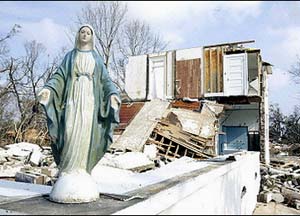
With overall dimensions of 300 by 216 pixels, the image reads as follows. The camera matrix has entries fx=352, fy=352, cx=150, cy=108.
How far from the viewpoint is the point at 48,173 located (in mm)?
9883

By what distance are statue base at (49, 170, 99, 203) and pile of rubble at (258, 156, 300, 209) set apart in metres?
7.67

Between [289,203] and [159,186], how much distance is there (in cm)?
657

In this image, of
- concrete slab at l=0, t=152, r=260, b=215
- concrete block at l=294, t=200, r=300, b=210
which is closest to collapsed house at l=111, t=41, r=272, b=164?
concrete block at l=294, t=200, r=300, b=210

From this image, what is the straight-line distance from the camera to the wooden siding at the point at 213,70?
18.9 meters

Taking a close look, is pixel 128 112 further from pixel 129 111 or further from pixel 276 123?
pixel 276 123

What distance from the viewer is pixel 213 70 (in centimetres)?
1911

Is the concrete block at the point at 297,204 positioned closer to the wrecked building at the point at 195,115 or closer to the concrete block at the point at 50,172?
the wrecked building at the point at 195,115

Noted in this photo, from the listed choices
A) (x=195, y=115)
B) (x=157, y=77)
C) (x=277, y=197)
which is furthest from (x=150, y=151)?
(x=157, y=77)

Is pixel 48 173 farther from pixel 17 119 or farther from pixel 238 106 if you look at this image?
pixel 17 119

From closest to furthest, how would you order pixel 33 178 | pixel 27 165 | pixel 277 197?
pixel 33 178, pixel 277 197, pixel 27 165

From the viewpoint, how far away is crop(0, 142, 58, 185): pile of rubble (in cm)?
909

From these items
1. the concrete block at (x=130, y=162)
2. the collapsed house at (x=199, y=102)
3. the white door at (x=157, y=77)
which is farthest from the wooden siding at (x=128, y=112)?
the concrete block at (x=130, y=162)

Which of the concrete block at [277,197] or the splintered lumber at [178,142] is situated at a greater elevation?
the splintered lumber at [178,142]

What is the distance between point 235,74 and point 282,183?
6846mm
